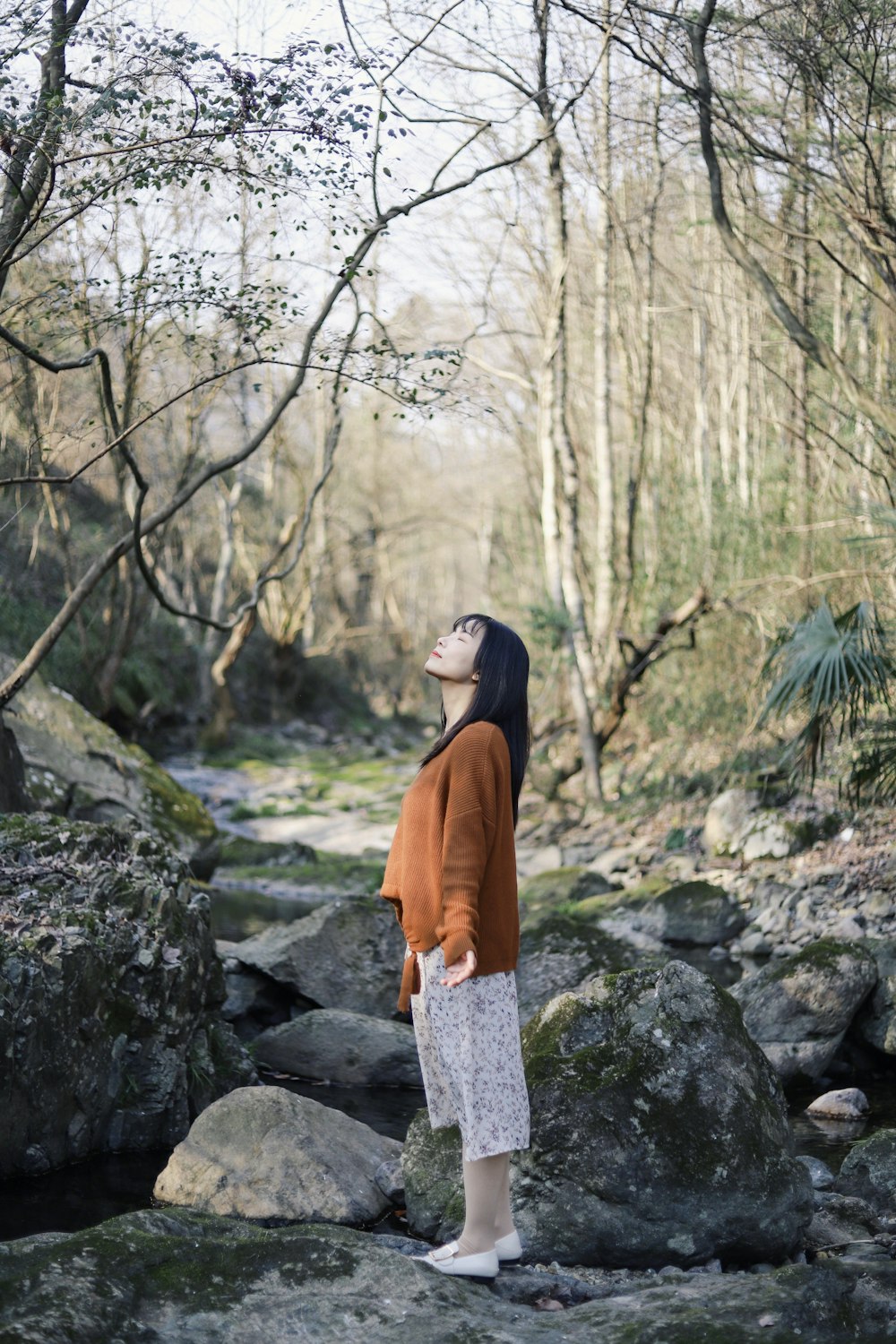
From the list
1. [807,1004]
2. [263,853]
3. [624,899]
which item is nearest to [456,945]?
[807,1004]

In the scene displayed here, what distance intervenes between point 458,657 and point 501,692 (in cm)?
17

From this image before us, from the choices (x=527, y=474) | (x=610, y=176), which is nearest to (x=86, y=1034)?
(x=610, y=176)

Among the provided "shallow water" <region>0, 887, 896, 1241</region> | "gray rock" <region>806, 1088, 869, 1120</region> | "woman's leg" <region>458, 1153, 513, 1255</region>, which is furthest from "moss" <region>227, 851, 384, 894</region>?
"woman's leg" <region>458, 1153, 513, 1255</region>

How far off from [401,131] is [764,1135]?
4.86m

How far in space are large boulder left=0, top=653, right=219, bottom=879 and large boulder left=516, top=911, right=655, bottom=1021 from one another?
12.1 ft

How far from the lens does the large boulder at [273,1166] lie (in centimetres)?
459

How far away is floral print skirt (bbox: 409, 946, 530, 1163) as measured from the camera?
3.47 meters

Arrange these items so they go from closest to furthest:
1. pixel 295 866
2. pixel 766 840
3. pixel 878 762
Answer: pixel 878 762 → pixel 766 840 → pixel 295 866

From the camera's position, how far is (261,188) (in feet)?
18.3

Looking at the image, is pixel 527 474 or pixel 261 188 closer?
pixel 261 188

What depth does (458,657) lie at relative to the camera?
364 centimetres

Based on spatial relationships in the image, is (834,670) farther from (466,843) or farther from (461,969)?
(461,969)

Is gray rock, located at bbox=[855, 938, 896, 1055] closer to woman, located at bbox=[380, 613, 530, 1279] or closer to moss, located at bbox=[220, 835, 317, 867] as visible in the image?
woman, located at bbox=[380, 613, 530, 1279]

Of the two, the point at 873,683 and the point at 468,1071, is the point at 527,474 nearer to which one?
the point at 873,683
